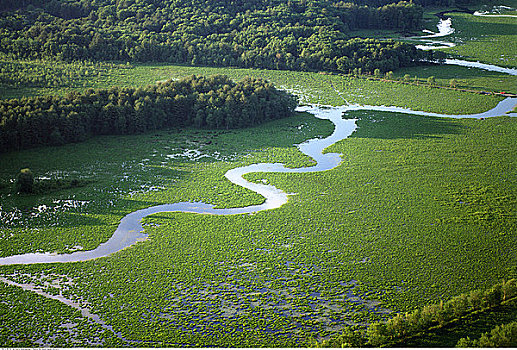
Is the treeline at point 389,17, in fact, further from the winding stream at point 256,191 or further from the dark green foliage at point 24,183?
the dark green foliage at point 24,183

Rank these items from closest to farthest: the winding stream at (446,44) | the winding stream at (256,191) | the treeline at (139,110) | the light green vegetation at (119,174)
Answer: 1. the winding stream at (256,191)
2. the light green vegetation at (119,174)
3. the treeline at (139,110)
4. the winding stream at (446,44)

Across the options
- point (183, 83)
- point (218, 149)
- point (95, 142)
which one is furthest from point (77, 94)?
point (218, 149)

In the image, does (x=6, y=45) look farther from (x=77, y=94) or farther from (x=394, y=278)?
(x=394, y=278)

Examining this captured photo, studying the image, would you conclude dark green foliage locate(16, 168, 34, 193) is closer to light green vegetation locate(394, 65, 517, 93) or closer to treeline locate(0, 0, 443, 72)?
treeline locate(0, 0, 443, 72)

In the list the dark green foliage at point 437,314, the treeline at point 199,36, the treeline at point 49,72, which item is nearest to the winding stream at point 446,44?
the treeline at point 199,36

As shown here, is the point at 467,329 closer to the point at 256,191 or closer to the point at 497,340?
the point at 497,340

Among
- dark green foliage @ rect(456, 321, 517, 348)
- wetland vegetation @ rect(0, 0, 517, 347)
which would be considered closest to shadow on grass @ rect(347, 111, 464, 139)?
wetland vegetation @ rect(0, 0, 517, 347)

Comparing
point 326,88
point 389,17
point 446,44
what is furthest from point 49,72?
point 389,17
